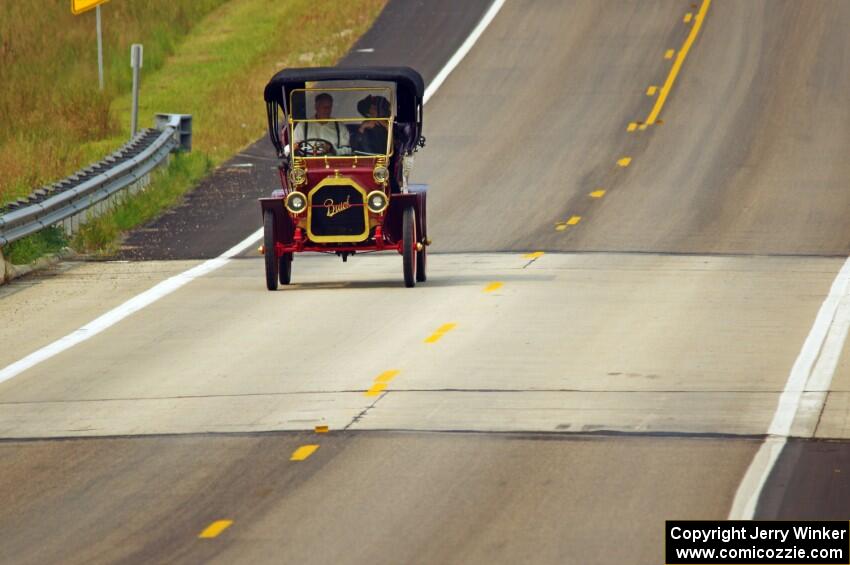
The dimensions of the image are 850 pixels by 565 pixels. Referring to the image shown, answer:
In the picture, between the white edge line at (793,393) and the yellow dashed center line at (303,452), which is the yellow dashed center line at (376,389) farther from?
the white edge line at (793,393)

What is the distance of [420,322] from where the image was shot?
712 inches

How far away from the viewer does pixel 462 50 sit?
40.1 metres

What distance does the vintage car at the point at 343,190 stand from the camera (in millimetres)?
20109

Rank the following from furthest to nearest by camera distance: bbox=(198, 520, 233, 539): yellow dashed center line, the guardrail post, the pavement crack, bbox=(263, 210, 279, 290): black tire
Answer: the guardrail post → bbox=(263, 210, 279, 290): black tire → the pavement crack → bbox=(198, 520, 233, 539): yellow dashed center line

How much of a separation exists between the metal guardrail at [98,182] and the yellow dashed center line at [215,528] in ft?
37.2

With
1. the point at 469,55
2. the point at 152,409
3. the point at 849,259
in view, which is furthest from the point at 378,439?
the point at 469,55

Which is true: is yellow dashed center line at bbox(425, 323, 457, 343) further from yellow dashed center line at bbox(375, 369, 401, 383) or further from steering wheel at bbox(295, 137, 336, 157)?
steering wheel at bbox(295, 137, 336, 157)

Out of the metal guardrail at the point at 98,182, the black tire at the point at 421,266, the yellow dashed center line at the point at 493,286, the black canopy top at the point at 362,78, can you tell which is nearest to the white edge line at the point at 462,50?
the metal guardrail at the point at 98,182

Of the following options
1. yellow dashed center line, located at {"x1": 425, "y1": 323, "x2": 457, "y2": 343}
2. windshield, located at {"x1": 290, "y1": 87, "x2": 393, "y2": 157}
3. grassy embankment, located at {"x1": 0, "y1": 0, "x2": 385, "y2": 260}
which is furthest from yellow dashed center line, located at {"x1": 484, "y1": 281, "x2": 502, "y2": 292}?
grassy embankment, located at {"x1": 0, "y1": 0, "x2": 385, "y2": 260}

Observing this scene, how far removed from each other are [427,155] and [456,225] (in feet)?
19.8

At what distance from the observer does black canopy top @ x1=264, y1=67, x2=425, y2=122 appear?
69.4 feet

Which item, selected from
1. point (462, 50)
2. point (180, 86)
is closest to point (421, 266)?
point (180, 86)

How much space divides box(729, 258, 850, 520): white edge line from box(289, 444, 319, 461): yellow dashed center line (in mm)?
2945

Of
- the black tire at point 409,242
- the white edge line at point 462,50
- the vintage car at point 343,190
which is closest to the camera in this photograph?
the black tire at point 409,242
